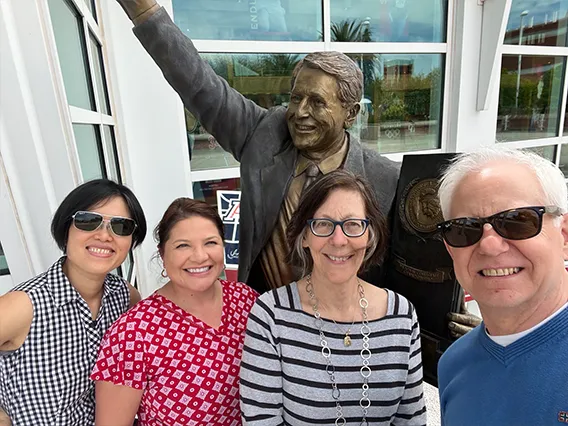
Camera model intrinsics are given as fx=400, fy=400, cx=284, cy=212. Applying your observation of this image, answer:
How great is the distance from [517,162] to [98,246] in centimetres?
110

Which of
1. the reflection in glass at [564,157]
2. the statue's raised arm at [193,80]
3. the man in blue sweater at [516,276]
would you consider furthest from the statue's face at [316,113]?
the reflection in glass at [564,157]

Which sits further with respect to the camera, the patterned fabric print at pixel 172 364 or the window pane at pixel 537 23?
the window pane at pixel 537 23

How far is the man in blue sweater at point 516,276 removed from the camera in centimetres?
81

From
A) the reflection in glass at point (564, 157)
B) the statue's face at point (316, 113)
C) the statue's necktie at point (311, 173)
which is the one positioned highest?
the statue's face at point (316, 113)

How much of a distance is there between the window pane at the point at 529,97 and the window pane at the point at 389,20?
3.57ft

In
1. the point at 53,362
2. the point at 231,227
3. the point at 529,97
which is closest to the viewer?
the point at 53,362

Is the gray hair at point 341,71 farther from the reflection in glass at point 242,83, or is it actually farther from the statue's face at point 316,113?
the reflection in glass at point 242,83

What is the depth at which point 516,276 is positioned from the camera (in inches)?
32.9

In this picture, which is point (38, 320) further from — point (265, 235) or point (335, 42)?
point (335, 42)

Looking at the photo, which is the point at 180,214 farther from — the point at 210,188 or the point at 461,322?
the point at 210,188

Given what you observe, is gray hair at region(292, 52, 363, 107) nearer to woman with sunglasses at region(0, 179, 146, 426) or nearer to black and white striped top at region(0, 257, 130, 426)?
woman with sunglasses at region(0, 179, 146, 426)

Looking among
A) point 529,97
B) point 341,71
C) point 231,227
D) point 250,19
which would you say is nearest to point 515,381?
point 341,71

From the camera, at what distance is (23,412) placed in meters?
1.08

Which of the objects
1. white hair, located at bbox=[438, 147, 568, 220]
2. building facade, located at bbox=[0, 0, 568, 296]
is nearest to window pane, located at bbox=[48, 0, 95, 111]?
building facade, located at bbox=[0, 0, 568, 296]
